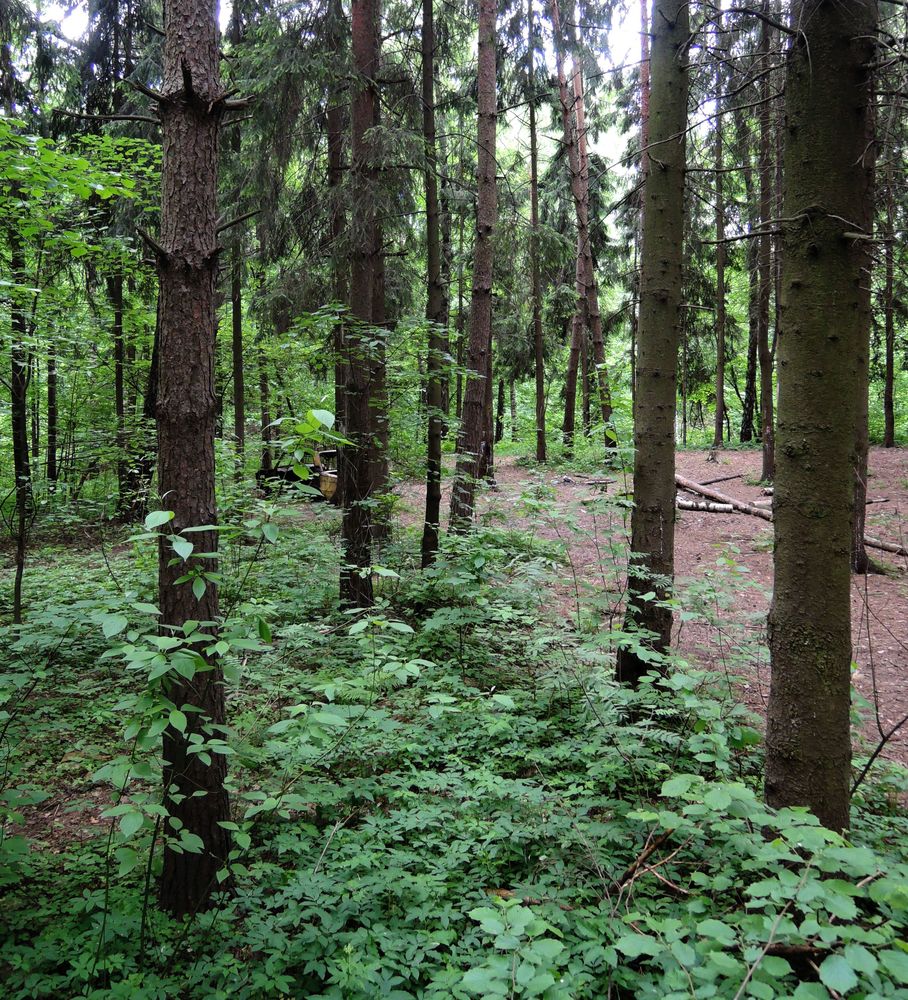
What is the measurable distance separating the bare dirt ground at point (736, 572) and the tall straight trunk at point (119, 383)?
475 centimetres

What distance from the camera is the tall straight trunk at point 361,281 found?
277 inches

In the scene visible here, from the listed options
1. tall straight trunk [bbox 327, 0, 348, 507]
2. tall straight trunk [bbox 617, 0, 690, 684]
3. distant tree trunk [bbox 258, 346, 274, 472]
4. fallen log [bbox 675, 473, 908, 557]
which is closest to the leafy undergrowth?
tall straight trunk [bbox 617, 0, 690, 684]

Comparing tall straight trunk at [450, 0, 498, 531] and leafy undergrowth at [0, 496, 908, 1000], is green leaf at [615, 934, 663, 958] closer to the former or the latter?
leafy undergrowth at [0, 496, 908, 1000]

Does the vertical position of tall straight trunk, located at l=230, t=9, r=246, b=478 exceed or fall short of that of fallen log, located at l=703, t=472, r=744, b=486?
it exceeds it

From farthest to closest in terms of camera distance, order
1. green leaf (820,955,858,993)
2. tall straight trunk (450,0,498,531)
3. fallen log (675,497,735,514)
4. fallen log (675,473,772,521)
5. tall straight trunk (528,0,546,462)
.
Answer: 1. fallen log (675,497,735,514)
2. tall straight trunk (528,0,546,462)
3. fallen log (675,473,772,521)
4. tall straight trunk (450,0,498,531)
5. green leaf (820,955,858,993)

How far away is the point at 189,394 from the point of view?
303 cm

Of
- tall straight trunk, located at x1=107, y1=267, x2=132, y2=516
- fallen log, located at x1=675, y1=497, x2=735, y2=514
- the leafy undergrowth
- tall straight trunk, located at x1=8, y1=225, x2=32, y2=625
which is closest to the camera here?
the leafy undergrowth

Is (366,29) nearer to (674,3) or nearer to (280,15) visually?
(280,15)

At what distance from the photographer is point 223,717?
10.0 feet

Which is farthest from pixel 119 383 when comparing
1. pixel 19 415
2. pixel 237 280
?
pixel 19 415

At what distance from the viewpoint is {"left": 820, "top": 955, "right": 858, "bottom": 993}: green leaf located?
1401 mm

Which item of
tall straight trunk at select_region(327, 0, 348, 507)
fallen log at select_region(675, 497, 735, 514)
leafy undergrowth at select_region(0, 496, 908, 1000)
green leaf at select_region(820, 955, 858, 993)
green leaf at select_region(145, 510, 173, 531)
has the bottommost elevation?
leafy undergrowth at select_region(0, 496, 908, 1000)

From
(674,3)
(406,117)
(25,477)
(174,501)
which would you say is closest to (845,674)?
(174,501)

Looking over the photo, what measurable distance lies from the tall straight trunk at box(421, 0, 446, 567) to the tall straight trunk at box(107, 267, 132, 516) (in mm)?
4556
